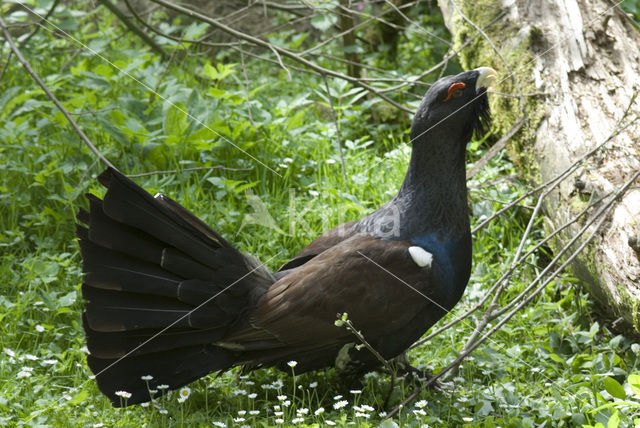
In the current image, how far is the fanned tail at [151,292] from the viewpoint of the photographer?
2.99m

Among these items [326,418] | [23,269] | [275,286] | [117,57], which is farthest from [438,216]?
[117,57]

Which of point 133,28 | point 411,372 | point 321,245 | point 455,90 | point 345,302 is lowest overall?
point 411,372

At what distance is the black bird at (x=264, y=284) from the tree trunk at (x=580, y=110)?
688mm

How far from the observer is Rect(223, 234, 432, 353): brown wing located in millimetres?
3002

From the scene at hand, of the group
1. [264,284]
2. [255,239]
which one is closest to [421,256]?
[264,284]

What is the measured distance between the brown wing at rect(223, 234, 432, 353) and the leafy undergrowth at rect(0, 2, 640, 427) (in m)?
0.20

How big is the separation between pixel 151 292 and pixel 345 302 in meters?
0.78

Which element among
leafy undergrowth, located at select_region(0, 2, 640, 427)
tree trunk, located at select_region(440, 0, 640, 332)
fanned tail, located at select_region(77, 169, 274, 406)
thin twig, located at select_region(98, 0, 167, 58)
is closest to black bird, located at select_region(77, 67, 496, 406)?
fanned tail, located at select_region(77, 169, 274, 406)

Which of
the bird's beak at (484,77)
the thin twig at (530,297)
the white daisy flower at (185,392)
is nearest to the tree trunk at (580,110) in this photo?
the thin twig at (530,297)

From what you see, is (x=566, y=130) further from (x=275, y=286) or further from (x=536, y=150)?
(x=275, y=286)

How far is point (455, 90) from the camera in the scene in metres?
3.14

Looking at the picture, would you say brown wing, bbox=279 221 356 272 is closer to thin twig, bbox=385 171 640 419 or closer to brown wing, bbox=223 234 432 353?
brown wing, bbox=223 234 432 353

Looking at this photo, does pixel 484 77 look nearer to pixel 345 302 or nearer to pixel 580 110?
pixel 580 110

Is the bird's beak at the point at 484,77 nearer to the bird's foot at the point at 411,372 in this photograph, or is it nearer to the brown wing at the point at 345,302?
the brown wing at the point at 345,302
